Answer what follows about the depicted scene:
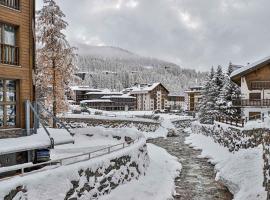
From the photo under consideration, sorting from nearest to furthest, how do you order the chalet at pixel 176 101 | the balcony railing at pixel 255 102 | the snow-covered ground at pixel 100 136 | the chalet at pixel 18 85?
the chalet at pixel 18 85, the snow-covered ground at pixel 100 136, the balcony railing at pixel 255 102, the chalet at pixel 176 101

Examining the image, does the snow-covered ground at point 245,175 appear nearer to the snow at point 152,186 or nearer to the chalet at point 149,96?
the snow at point 152,186

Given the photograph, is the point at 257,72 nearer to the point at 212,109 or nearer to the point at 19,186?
the point at 212,109

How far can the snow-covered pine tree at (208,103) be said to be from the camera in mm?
57125

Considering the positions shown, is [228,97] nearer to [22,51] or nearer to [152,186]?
[152,186]

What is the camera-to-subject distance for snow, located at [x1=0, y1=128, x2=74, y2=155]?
49.5 feet

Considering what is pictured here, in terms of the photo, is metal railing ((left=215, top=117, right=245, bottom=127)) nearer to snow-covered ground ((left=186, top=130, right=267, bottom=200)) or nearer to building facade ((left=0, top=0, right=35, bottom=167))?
snow-covered ground ((left=186, top=130, right=267, bottom=200))

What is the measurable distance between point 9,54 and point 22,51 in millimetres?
823

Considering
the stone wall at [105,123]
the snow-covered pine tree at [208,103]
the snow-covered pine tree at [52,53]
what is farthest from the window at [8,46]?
the snow-covered pine tree at [208,103]

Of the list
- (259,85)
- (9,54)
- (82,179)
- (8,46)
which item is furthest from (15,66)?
(259,85)

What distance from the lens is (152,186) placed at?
19.4m

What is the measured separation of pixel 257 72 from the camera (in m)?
43.6

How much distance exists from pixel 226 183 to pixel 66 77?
2048 centimetres

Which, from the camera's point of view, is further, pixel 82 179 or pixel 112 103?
pixel 112 103

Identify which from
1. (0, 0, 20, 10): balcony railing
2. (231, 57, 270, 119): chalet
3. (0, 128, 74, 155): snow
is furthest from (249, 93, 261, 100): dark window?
(0, 0, 20, 10): balcony railing
